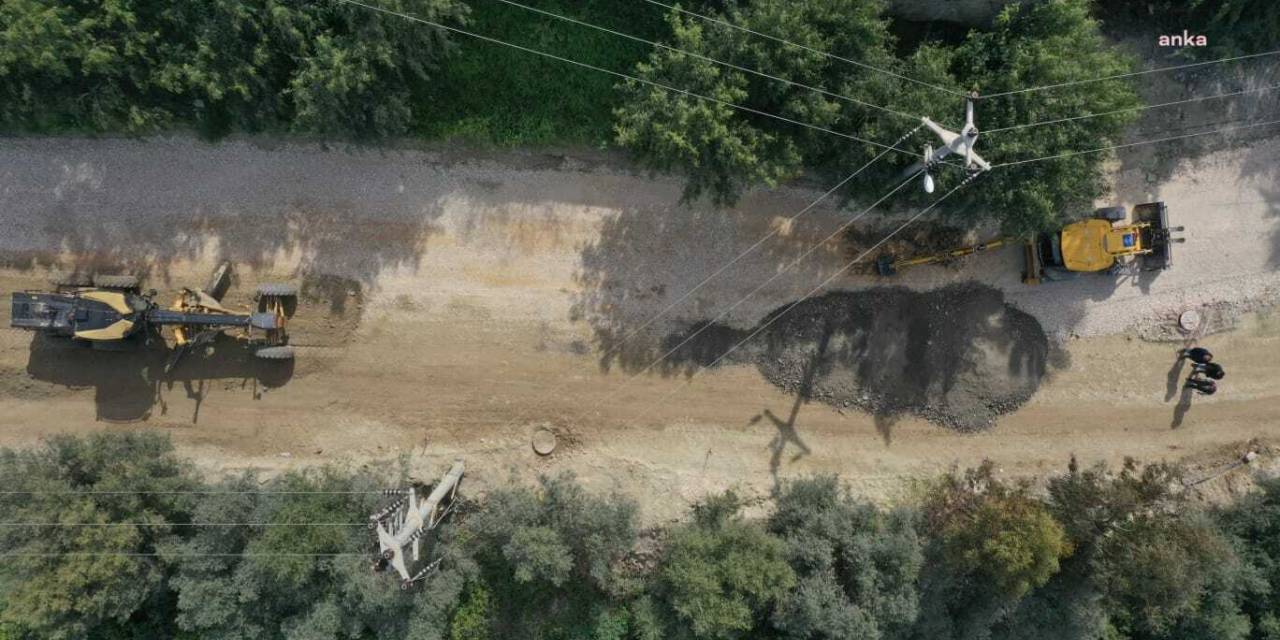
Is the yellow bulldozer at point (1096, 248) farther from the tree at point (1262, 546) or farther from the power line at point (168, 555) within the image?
the power line at point (168, 555)

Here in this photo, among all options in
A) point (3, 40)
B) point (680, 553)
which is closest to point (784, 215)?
point (680, 553)

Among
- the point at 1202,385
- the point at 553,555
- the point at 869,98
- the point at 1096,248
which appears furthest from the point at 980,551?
the point at 869,98

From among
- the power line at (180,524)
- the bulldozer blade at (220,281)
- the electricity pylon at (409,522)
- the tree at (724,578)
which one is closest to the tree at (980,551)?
the tree at (724,578)

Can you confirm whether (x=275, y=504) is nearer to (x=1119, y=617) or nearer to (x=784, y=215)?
(x=784, y=215)

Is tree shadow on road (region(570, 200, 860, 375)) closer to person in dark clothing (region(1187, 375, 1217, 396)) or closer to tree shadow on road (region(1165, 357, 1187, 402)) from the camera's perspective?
tree shadow on road (region(1165, 357, 1187, 402))

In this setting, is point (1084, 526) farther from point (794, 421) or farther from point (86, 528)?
point (86, 528)

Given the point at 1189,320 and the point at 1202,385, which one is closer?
the point at 1202,385

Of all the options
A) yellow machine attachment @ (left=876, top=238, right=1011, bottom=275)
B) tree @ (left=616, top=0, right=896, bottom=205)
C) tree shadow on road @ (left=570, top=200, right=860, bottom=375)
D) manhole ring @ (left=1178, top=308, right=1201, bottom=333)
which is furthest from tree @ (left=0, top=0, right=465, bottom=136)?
manhole ring @ (left=1178, top=308, right=1201, bottom=333)
